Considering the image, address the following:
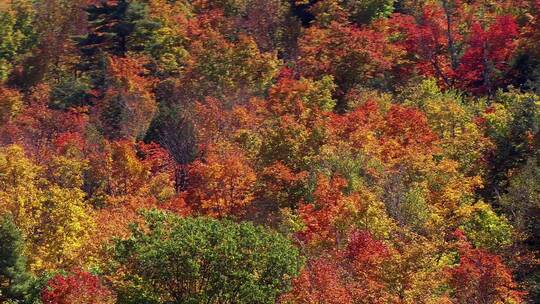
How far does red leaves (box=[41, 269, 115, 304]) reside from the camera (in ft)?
107

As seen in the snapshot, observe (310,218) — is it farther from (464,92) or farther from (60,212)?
(464,92)

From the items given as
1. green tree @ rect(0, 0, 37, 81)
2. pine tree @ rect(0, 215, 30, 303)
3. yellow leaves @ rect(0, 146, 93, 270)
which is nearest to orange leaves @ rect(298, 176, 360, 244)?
Result: yellow leaves @ rect(0, 146, 93, 270)

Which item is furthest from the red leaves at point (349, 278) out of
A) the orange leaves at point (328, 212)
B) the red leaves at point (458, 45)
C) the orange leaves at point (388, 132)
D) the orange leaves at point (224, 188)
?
the red leaves at point (458, 45)

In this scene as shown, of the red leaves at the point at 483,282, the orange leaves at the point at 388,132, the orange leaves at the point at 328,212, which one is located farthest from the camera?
the orange leaves at the point at 388,132

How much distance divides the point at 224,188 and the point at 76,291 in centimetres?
1442

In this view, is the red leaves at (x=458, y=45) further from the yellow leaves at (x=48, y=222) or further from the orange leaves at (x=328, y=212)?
the yellow leaves at (x=48, y=222)

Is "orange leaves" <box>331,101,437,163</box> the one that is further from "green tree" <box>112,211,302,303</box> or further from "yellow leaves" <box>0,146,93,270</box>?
"yellow leaves" <box>0,146,93,270</box>

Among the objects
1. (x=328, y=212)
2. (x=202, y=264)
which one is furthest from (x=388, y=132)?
(x=202, y=264)

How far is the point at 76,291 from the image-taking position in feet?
107

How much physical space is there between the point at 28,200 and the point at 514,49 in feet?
135

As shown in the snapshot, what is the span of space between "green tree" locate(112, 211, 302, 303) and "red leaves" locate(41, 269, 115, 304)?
2448 millimetres

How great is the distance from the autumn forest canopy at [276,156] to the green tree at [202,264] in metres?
0.07

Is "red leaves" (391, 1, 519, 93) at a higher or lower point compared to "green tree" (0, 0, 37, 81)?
higher

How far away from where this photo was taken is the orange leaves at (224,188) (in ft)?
146
